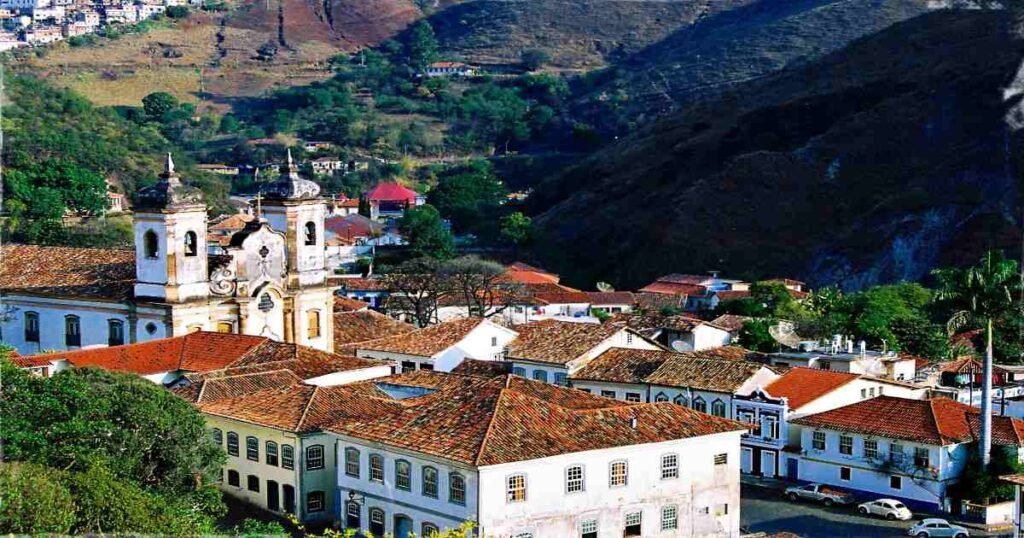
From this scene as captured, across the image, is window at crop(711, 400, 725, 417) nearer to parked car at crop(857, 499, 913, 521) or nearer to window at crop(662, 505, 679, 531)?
parked car at crop(857, 499, 913, 521)

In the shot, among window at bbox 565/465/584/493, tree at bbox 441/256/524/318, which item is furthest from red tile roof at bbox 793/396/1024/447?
tree at bbox 441/256/524/318

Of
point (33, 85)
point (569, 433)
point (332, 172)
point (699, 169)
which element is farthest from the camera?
point (332, 172)

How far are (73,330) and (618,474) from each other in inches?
969

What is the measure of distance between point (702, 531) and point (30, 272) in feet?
93.2

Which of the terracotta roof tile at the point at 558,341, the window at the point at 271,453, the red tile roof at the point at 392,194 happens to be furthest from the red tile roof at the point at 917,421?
the red tile roof at the point at 392,194

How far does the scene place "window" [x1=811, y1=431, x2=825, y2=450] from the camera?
151 ft

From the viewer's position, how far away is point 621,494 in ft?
114

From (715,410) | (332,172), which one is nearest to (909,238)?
(715,410)

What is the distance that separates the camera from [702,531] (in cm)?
3619

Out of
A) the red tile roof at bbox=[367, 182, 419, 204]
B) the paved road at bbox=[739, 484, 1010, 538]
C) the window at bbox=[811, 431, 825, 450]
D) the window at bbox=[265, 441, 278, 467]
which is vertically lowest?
the paved road at bbox=[739, 484, 1010, 538]

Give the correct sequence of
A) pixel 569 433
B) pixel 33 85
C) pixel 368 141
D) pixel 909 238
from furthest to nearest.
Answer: pixel 368 141
pixel 33 85
pixel 909 238
pixel 569 433

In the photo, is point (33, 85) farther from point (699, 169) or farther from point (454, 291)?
point (454, 291)

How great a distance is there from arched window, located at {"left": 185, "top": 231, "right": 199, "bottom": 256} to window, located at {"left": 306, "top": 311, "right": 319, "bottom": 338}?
512cm

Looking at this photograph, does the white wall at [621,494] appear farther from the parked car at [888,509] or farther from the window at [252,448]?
the window at [252,448]
